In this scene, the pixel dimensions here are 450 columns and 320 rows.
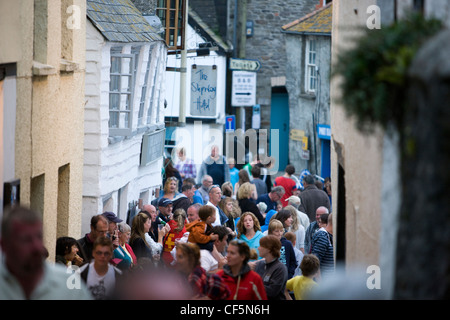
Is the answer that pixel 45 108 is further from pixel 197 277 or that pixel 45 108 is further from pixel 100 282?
pixel 197 277

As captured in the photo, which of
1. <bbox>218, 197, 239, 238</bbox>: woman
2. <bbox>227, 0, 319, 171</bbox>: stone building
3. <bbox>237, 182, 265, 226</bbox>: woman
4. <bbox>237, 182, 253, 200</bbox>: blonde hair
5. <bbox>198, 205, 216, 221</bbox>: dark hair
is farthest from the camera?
<bbox>227, 0, 319, 171</bbox>: stone building

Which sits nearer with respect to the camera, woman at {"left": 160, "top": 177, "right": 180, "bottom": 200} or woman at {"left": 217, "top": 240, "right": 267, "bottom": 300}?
woman at {"left": 217, "top": 240, "right": 267, "bottom": 300}

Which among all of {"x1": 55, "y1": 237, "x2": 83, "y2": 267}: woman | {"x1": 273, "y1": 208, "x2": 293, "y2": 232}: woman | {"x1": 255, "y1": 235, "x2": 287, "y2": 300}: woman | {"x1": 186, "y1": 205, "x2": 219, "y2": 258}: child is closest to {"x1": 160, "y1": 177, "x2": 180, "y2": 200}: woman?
{"x1": 273, "y1": 208, "x2": 293, "y2": 232}: woman

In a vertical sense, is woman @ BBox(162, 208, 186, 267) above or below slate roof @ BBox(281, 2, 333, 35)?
below

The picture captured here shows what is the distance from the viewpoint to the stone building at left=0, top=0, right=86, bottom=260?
7.93 metres

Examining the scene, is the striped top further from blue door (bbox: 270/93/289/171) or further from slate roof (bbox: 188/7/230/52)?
blue door (bbox: 270/93/289/171)

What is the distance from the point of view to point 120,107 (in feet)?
46.6

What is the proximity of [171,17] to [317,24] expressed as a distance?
640cm

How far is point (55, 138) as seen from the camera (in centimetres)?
1002

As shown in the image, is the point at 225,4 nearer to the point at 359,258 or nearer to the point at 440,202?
the point at 359,258

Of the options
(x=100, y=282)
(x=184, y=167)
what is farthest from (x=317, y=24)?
(x=100, y=282)

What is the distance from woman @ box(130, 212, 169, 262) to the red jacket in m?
3.40

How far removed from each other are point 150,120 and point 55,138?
6.86 metres

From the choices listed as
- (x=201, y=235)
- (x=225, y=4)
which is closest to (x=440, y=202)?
(x=201, y=235)
